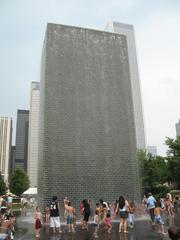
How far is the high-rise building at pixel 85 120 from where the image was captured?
19484 mm

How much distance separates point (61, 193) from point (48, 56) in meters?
10.5

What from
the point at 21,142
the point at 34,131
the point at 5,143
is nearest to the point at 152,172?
the point at 34,131

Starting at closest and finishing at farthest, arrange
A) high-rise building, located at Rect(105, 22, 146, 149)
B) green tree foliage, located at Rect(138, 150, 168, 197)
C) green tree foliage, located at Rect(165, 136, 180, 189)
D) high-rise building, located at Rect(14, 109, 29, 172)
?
green tree foliage, located at Rect(165, 136, 180, 189) → green tree foliage, located at Rect(138, 150, 168, 197) → high-rise building, located at Rect(105, 22, 146, 149) → high-rise building, located at Rect(14, 109, 29, 172)

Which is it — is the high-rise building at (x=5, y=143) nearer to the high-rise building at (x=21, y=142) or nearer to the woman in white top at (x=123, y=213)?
the high-rise building at (x=21, y=142)

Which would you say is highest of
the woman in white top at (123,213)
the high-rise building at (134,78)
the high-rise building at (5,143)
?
the high-rise building at (134,78)

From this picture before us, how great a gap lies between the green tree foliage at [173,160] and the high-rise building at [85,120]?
546 inches

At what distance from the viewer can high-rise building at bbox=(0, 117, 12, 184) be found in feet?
496

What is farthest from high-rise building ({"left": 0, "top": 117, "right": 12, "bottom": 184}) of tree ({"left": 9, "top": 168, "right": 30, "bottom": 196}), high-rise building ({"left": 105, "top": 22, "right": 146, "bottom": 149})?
tree ({"left": 9, "top": 168, "right": 30, "bottom": 196})

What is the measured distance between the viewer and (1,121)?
160625mm

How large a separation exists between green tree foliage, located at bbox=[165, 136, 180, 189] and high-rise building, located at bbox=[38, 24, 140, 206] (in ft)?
45.5

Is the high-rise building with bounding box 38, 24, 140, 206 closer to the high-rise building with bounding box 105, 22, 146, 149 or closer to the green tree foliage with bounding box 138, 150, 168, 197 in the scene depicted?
the green tree foliage with bounding box 138, 150, 168, 197

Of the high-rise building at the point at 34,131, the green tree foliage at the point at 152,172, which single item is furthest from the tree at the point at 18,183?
the high-rise building at the point at 34,131

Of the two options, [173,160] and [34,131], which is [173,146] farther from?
[34,131]

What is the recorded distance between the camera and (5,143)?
156500 mm
